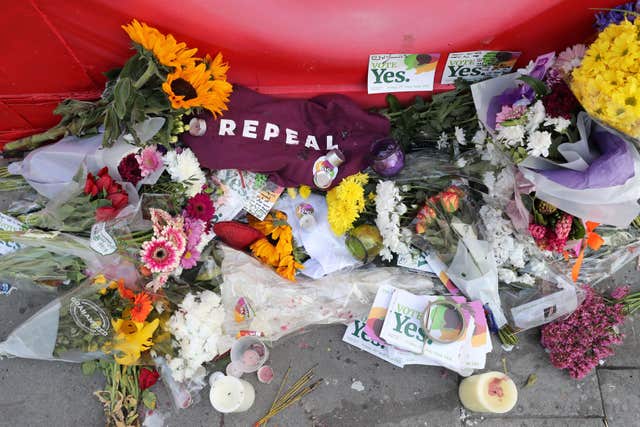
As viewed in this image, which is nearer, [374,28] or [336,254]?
[374,28]

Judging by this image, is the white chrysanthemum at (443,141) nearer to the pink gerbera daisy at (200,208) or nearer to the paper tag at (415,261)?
the paper tag at (415,261)

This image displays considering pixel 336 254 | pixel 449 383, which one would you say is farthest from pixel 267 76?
pixel 449 383

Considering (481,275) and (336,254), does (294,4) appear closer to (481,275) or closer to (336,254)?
(336,254)

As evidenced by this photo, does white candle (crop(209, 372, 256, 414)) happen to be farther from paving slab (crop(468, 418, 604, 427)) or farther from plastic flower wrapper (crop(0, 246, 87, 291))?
paving slab (crop(468, 418, 604, 427))

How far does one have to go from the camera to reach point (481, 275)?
2.12 meters

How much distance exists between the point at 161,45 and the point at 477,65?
4.20 feet

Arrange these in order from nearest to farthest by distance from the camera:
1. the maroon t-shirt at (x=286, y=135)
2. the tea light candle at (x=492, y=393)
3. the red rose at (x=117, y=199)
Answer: the red rose at (x=117, y=199), the maroon t-shirt at (x=286, y=135), the tea light candle at (x=492, y=393)

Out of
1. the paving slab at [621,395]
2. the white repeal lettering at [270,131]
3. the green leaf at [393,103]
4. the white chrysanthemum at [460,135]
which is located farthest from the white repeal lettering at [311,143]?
the paving slab at [621,395]

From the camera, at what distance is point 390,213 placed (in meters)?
2.07

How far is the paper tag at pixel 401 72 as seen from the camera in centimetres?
198

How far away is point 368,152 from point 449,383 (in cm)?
Result: 121

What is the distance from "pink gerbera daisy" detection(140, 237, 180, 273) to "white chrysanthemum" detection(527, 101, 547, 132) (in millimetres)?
1419

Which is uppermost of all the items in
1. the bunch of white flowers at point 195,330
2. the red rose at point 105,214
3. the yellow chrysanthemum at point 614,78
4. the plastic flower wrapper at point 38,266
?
the yellow chrysanthemum at point 614,78

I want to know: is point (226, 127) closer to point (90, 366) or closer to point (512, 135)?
point (512, 135)
